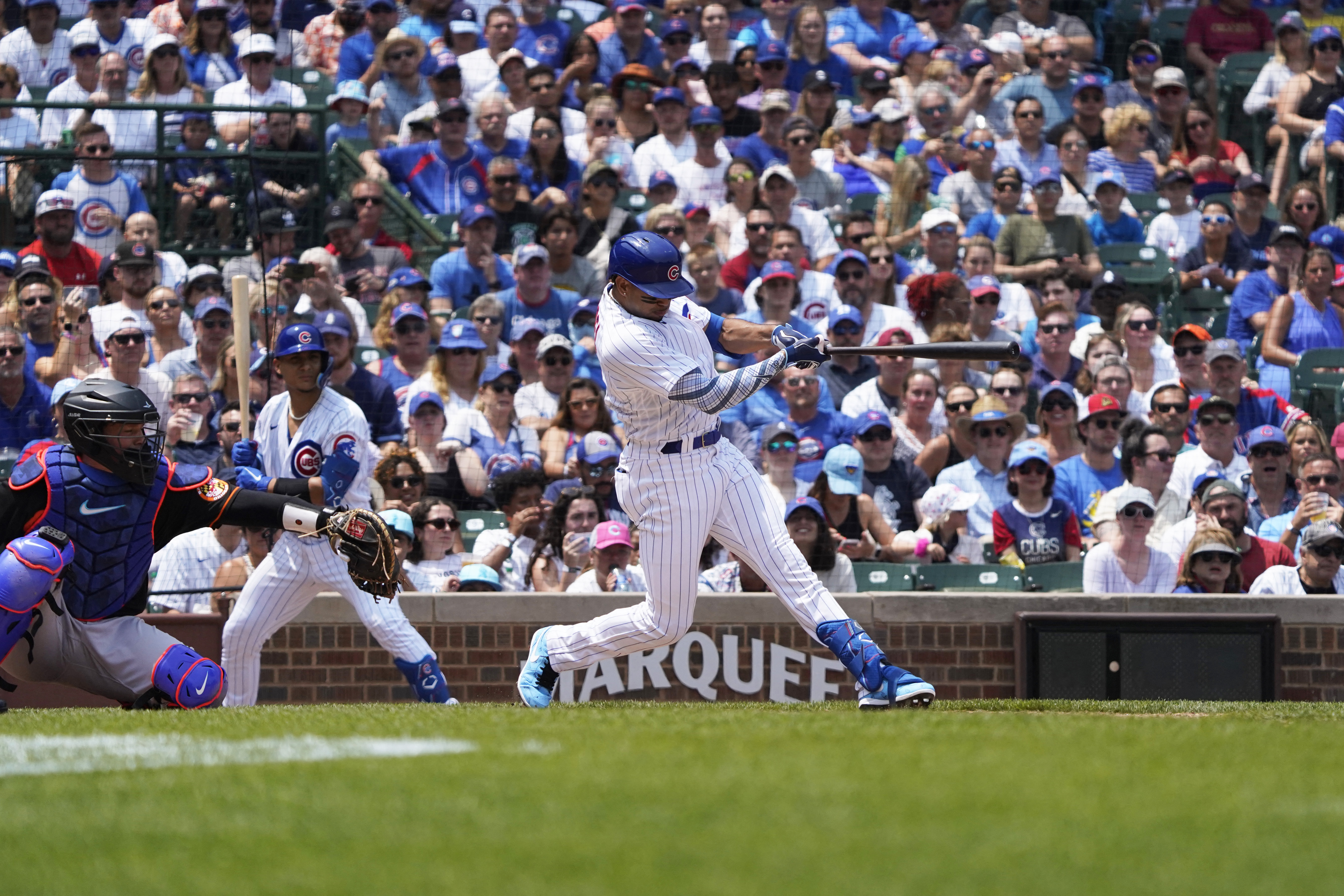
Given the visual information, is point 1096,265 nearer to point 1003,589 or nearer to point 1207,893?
point 1003,589

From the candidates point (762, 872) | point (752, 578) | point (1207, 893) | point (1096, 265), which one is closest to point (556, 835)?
point (762, 872)

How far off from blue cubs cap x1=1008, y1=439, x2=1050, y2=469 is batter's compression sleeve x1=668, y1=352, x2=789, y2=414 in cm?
368

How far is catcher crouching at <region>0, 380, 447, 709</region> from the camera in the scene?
5941 mm

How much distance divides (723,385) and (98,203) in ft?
22.2

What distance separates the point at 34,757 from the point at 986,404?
645 cm


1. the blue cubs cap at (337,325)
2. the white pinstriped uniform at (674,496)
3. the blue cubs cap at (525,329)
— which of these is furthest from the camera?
the blue cubs cap at (525,329)

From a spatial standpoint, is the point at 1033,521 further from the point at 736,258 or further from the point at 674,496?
the point at 674,496

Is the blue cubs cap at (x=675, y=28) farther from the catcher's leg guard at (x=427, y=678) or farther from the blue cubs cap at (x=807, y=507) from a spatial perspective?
the catcher's leg guard at (x=427, y=678)

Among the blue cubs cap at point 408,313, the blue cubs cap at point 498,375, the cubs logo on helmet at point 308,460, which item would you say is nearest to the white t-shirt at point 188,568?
the cubs logo on helmet at point 308,460

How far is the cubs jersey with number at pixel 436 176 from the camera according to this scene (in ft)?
40.0

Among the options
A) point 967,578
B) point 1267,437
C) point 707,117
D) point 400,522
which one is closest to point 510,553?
point 400,522

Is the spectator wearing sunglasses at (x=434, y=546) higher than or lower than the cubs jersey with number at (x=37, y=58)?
lower

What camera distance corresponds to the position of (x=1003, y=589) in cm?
884

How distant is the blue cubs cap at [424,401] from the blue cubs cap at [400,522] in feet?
4.28
